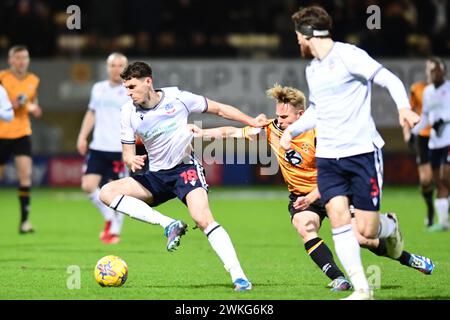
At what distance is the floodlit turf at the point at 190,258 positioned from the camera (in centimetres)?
846

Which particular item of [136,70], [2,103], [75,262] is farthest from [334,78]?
[2,103]

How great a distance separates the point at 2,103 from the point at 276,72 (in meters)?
11.0

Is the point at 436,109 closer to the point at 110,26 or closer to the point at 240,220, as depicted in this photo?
the point at 240,220

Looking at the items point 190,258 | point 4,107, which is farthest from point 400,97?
point 4,107

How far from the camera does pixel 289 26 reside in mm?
22453

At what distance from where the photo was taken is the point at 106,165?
13523mm

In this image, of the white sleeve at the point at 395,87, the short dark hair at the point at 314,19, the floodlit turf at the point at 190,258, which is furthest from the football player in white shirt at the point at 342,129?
the floodlit turf at the point at 190,258

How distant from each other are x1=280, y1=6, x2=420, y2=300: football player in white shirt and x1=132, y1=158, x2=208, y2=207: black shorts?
1581 mm

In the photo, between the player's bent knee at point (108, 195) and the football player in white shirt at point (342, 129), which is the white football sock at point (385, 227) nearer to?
the football player in white shirt at point (342, 129)

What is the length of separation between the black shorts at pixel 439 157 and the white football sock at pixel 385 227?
6870mm

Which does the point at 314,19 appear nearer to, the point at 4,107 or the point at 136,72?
the point at 136,72

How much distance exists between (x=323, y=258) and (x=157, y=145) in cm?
185

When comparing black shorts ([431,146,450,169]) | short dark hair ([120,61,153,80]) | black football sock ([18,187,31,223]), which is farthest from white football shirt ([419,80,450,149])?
short dark hair ([120,61,153,80])

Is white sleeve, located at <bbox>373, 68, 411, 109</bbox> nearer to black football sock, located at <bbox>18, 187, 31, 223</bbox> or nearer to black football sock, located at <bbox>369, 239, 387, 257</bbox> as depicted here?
black football sock, located at <bbox>369, 239, 387, 257</bbox>
